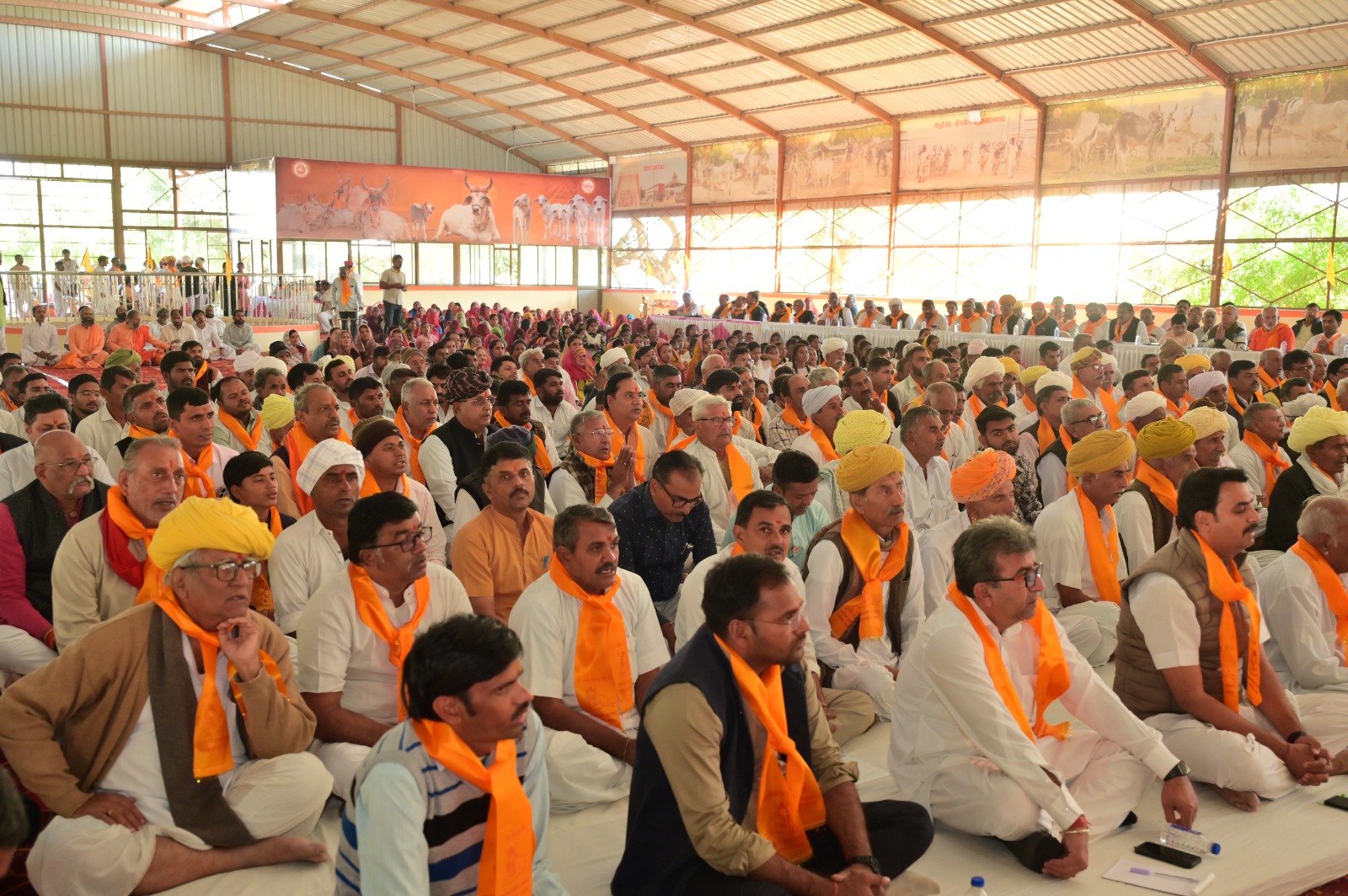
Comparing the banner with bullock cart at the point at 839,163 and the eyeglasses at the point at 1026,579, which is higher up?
the banner with bullock cart at the point at 839,163

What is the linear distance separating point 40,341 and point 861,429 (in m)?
11.3

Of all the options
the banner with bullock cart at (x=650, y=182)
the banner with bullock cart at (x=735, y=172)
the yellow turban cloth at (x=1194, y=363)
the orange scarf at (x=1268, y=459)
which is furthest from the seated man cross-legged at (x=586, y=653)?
the banner with bullock cart at (x=650, y=182)

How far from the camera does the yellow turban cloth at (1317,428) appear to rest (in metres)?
4.66

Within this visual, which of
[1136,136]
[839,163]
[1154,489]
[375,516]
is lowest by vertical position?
[1154,489]

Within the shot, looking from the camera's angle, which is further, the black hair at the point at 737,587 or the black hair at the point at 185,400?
the black hair at the point at 185,400

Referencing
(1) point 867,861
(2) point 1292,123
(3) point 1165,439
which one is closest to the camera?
(1) point 867,861

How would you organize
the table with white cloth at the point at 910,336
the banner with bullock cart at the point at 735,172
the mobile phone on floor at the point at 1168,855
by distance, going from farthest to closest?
1. the banner with bullock cart at the point at 735,172
2. the table with white cloth at the point at 910,336
3. the mobile phone on floor at the point at 1168,855

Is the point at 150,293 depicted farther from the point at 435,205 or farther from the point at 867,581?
the point at 867,581

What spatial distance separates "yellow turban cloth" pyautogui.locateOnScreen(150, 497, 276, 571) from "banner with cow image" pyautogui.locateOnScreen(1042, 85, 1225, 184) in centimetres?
1626

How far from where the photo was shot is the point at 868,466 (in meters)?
3.65

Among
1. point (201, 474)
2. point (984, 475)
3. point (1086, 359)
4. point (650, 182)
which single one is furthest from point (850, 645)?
point (650, 182)

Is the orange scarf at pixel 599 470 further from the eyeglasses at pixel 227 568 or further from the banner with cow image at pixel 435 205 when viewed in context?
the banner with cow image at pixel 435 205

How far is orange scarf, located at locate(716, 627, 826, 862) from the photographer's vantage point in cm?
222

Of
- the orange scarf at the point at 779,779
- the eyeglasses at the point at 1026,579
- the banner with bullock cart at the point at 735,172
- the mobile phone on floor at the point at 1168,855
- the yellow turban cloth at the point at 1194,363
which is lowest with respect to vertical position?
the mobile phone on floor at the point at 1168,855
